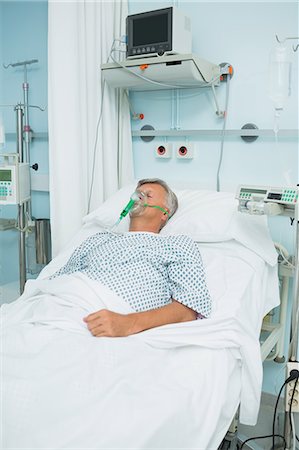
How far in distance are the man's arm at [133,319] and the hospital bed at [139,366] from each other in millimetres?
35

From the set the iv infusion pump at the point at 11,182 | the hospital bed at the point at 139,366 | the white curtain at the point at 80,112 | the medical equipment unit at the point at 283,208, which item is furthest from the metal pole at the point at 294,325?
the iv infusion pump at the point at 11,182

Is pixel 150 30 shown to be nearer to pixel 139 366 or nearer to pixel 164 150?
pixel 164 150

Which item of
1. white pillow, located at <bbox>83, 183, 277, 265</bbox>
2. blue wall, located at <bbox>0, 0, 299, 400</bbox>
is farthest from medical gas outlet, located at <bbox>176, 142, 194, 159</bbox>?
white pillow, located at <bbox>83, 183, 277, 265</bbox>

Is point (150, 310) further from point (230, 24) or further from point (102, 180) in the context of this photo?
point (230, 24)

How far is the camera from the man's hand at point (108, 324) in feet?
4.76

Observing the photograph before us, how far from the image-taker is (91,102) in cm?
250

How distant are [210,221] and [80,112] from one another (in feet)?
3.11

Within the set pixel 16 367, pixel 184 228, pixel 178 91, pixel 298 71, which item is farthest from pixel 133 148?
pixel 16 367

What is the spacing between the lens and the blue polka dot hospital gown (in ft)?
5.43

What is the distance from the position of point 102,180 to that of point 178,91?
2.11 feet

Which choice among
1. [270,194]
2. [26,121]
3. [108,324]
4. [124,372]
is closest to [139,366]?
[124,372]

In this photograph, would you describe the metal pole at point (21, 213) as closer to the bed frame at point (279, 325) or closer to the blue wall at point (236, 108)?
the blue wall at point (236, 108)

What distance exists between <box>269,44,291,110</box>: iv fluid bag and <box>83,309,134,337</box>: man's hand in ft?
3.85

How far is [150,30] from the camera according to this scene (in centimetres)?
218
